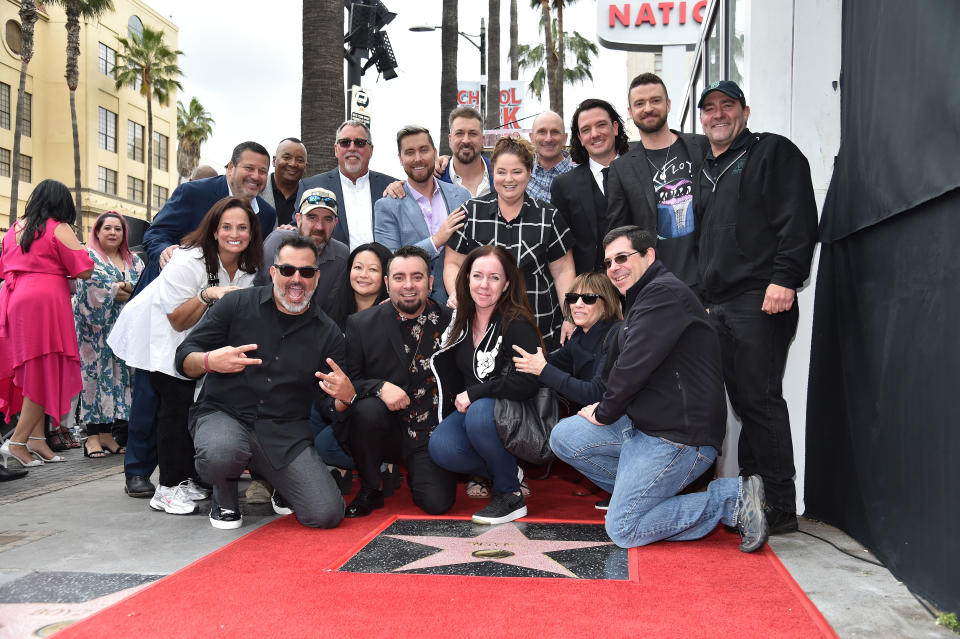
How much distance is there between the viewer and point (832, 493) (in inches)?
176

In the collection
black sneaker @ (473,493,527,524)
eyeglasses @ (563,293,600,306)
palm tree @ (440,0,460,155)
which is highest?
palm tree @ (440,0,460,155)

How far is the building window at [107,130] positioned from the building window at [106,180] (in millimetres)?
1055

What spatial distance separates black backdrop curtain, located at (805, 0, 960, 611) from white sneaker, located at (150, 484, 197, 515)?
376cm

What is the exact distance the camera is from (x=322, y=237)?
218 inches

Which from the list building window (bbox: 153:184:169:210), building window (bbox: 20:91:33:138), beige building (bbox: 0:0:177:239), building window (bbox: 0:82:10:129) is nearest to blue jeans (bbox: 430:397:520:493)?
beige building (bbox: 0:0:177:239)

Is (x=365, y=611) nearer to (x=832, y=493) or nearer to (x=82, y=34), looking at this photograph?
(x=832, y=493)

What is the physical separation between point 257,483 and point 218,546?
1.08 m

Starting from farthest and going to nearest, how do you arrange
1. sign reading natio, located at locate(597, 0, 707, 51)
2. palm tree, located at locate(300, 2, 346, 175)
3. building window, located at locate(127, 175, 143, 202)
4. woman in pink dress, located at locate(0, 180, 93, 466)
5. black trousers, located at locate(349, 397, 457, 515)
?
building window, located at locate(127, 175, 143, 202) < sign reading natio, located at locate(597, 0, 707, 51) < palm tree, located at locate(300, 2, 346, 175) < woman in pink dress, located at locate(0, 180, 93, 466) < black trousers, located at locate(349, 397, 457, 515)

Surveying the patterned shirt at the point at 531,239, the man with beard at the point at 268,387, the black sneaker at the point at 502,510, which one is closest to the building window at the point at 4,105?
the man with beard at the point at 268,387

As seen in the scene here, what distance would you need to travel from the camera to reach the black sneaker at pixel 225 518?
15.0ft

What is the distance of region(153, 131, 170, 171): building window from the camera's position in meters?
41.6

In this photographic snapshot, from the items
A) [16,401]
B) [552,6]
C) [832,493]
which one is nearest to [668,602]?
[832,493]

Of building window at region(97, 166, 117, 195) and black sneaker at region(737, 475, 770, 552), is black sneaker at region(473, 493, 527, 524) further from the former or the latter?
building window at region(97, 166, 117, 195)

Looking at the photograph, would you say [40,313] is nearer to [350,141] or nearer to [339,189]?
[339,189]
